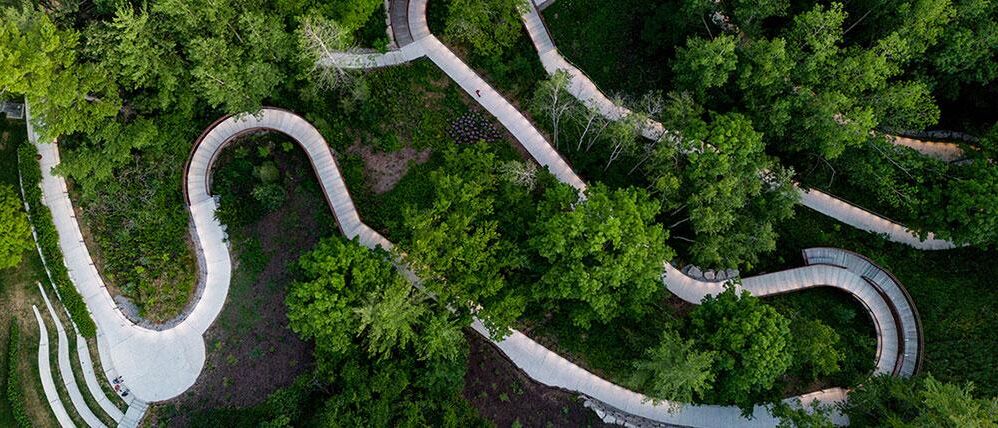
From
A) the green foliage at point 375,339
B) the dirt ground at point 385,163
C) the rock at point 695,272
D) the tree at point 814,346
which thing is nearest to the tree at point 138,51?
the dirt ground at point 385,163

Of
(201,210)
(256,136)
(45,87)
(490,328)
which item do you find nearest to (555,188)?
(490,328)

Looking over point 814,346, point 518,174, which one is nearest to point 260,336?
point 518,174

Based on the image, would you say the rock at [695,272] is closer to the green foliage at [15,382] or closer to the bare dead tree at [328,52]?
the bare dead tree at [328,52]

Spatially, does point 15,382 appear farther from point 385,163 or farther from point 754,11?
point 754,11

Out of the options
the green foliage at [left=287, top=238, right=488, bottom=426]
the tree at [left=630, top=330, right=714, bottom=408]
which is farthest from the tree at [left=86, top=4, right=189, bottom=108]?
the tree at [left=630, top=330, right=714, bottom=408]

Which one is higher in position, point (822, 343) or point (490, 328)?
point (822, 343)

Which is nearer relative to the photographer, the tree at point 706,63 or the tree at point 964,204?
the tree at point 964,204

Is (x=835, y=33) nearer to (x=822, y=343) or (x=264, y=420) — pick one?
(x=822, y=343)

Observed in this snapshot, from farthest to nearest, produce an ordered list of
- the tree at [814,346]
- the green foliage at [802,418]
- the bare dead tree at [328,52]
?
the bare dead tree at [328,52] < the tree at [814,346] < the green foliage at [802,418]
